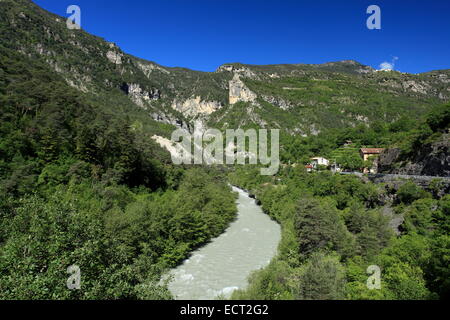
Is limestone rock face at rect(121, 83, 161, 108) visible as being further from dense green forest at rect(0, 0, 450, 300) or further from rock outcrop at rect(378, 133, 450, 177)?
rock outcrop at rect(378, 133, 450, 177)

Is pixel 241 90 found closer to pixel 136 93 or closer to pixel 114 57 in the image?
pixel 136 93

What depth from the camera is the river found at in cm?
2245

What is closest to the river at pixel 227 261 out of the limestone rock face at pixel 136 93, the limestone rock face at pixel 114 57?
the limestone rock face at pixel 136 93

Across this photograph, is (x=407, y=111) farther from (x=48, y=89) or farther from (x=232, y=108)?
(x=48, y=89)

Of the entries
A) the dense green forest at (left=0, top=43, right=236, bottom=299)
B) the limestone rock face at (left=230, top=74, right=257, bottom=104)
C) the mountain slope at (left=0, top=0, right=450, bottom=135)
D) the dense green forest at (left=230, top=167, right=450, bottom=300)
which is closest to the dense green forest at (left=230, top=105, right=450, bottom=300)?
the dense green forest at (left=230, top=167, right=450, bottom=300)

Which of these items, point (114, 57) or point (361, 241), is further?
point (114, 57)

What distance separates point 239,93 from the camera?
171 m

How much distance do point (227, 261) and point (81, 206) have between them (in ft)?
50.1

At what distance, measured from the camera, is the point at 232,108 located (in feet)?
546

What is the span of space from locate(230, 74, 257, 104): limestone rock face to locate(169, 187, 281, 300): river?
127m

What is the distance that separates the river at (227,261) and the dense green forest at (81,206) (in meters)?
1.70

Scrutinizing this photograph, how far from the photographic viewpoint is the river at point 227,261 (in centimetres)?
2245

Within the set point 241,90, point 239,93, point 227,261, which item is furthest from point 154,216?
point 239,93
